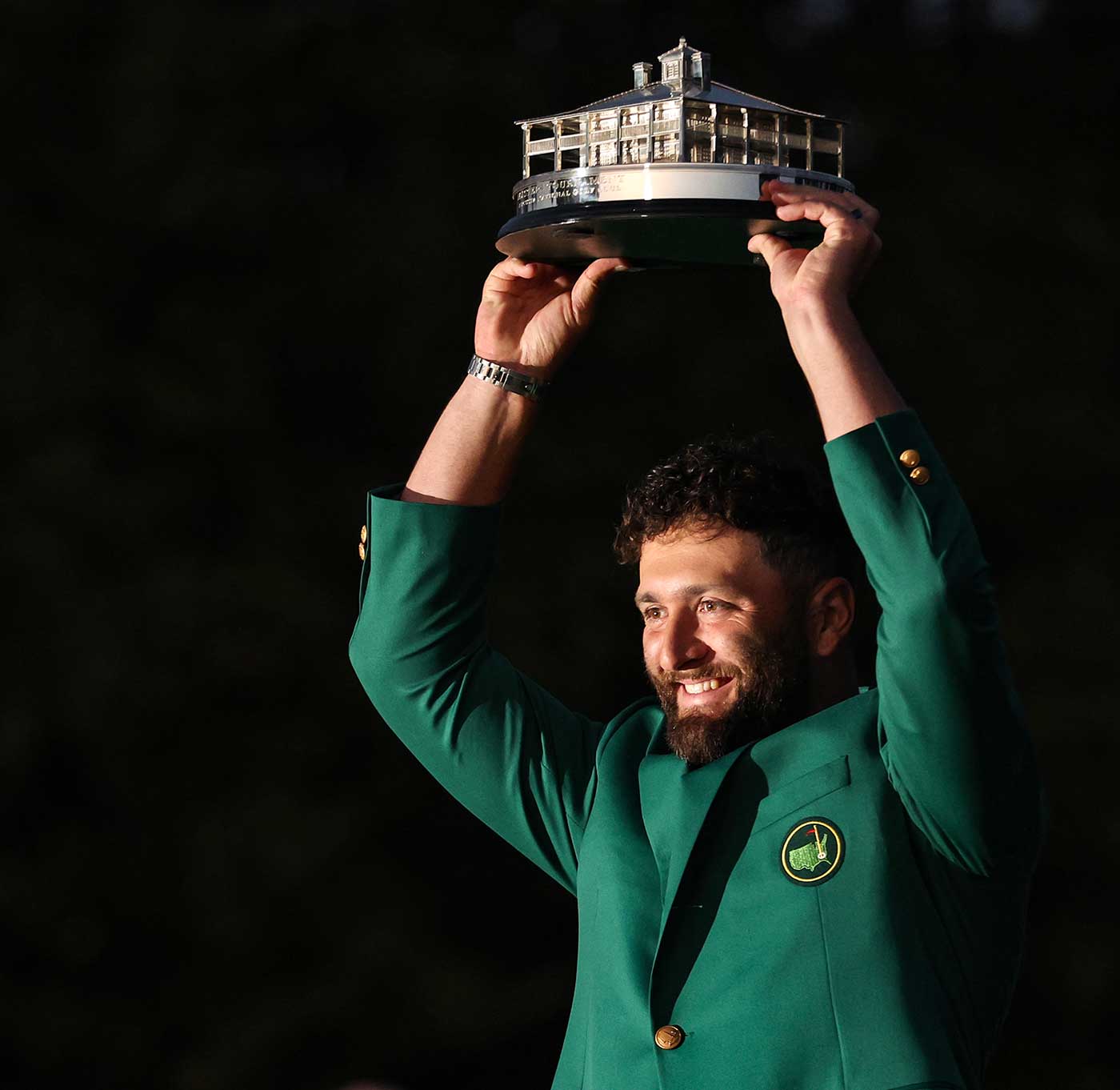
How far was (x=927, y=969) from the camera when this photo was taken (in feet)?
6.94

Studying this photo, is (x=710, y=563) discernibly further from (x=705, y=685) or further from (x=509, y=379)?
(x=509, y=379)

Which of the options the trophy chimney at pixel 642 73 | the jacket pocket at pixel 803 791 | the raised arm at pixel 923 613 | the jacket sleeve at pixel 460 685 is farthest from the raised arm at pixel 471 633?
the raised arm at pixel 923 613

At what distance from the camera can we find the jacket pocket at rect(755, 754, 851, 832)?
220 centimetres

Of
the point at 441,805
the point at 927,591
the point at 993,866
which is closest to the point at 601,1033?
the point at 993,866

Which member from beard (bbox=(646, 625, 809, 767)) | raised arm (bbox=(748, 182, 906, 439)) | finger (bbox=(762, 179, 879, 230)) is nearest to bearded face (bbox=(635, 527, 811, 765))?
beard (bbox=(646, 625, 809, 767))

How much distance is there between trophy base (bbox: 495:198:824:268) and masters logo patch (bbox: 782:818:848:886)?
0.63 metres

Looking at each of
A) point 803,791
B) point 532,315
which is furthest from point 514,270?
point 803,791

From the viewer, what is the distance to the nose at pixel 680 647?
231 centimetres

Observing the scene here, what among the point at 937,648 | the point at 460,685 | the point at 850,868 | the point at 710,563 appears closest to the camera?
the point at 937,648

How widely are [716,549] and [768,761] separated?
0.83ft

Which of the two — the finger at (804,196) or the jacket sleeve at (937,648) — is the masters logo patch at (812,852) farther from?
the finger at (804,196)

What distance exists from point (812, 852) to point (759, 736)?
196mm

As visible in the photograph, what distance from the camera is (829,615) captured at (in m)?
2.42

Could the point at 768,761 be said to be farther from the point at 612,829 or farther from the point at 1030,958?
the point at 1030,958
